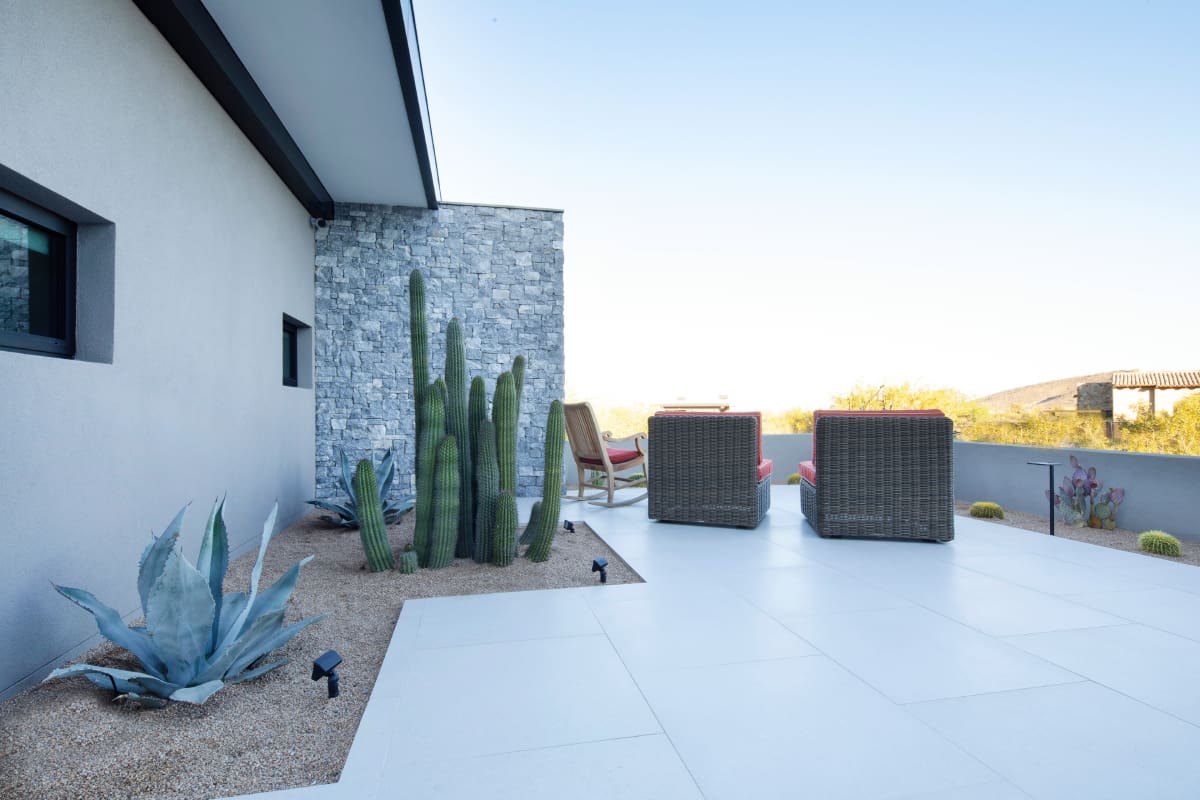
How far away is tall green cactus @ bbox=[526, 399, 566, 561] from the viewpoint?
10.5 ft

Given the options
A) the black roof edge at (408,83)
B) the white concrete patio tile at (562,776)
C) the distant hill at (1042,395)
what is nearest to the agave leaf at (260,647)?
the white concrete patio tile at (562,776)

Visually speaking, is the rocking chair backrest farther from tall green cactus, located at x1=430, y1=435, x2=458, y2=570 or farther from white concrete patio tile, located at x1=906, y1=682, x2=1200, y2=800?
white concrete patio tile, located at x1=906, y1=682, x2=1200, y2=800

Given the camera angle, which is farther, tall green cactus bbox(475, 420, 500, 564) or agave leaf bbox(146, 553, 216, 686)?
tall green cactus bbox(475, 420, 500, 564)

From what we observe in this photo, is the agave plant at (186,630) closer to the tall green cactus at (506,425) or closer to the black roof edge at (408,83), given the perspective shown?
the tall green cactus at (506,425)

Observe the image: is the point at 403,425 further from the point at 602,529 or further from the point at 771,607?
the point at 771,607

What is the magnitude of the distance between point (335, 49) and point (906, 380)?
9045 mm

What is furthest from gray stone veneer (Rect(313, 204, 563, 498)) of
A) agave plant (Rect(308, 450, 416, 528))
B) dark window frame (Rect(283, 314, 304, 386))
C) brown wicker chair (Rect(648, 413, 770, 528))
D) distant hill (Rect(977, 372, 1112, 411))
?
distant hill (Rect(977, 372, 1112, 411))

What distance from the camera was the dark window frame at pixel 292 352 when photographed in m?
5.39

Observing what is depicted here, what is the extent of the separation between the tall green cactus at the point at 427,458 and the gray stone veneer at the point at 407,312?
270 cm

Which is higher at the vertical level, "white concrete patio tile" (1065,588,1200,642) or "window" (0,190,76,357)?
"window" (0,190,76,357)

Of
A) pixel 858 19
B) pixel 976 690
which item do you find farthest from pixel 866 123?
pixel 976 690

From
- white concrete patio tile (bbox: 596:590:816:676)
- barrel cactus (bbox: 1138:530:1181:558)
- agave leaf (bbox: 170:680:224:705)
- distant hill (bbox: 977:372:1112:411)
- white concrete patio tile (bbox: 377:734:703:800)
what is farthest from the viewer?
distant hill (bbox: 977:372:1112:411)

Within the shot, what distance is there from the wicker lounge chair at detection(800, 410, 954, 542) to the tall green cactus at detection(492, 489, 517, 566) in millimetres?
2098

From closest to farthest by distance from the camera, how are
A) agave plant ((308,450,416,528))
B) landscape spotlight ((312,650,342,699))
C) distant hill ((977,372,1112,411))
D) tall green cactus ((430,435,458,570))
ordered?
landscape spotlight ((312,650,342,699)), tall green cactus ((430,435,458,570)), agave plant ((308,450,416,528)), distant hill ((977,372,1112,411))
